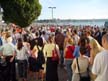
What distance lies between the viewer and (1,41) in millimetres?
15789

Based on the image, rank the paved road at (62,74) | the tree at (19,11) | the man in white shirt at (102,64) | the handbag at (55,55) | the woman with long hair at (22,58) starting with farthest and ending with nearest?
1. the tree at (19,11)
2. the paved road at (62,74)
3. the woman with long hair at (22,58)
4. the handbag at (55,55)
5. the man in white shirt at (102,64)

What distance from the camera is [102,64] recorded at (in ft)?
23.2

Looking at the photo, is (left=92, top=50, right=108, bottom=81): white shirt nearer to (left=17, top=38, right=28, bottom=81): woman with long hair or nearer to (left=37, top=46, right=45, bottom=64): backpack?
(left=37, top=46, right=45, bottom=64): backpack

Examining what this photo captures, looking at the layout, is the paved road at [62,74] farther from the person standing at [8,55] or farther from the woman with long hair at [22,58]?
the person standing at [8,55]

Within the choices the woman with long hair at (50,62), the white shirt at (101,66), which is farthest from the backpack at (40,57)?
the white shirt at (101,66)

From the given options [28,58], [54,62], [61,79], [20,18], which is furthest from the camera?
[20,18]

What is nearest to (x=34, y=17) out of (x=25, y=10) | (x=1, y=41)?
(x=25, y=10)

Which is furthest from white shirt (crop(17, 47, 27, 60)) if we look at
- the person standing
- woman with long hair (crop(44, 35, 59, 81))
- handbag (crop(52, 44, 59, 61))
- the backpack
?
handbag (crop(52, 44, 59, 61))

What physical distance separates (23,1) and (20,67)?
34.6 metres

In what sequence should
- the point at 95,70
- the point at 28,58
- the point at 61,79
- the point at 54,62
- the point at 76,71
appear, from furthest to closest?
the point at 61,79 → the point at 28,58 → the point at 54,62 → the point at 76,71 → the point at 95,70

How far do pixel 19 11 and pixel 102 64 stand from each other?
40.9 meters

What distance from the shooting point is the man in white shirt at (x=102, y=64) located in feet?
23.1

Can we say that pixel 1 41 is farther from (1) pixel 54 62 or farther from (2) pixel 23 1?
(2) pixel 23 1

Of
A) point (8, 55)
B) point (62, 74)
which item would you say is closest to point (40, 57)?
point (8, 55)
